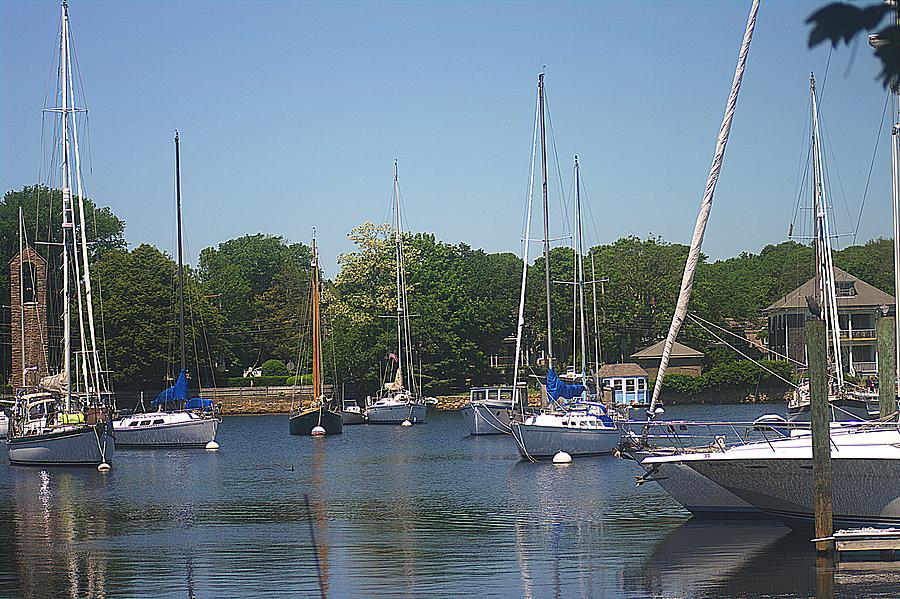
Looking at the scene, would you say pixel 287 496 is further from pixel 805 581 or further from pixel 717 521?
pixel 805 581

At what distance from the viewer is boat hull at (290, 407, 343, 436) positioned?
6588cm

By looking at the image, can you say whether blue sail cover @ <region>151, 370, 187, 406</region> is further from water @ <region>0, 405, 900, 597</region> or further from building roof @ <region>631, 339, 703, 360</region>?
building roof @ <region>631, 339, 703, 360</region>

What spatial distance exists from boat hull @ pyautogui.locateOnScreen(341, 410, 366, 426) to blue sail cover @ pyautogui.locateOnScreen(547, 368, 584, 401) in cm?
2980

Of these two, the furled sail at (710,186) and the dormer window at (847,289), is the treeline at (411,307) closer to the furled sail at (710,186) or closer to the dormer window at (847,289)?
the dormer window at (847,289)

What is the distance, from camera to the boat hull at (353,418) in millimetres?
79125

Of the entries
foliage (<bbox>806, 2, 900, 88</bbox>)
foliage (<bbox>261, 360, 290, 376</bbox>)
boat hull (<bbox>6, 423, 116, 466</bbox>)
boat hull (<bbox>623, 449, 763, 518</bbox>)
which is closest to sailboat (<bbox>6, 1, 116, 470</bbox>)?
boat hull (<bbox>6, 423, 116, 466</bbox>)

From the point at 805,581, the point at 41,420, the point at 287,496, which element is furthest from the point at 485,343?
the point at 805,581

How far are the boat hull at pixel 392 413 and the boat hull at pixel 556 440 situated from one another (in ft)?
112

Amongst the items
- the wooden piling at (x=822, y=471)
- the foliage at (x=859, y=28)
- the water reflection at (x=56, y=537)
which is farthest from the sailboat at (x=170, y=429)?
the foliage at (x=859, y=28)

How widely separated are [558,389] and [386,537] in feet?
79.2

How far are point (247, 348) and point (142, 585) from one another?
303 feet

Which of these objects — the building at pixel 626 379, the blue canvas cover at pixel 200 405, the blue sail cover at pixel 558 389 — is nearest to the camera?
the blue sail cover at pixel 558 389

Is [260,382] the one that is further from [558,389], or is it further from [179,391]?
[558,389]

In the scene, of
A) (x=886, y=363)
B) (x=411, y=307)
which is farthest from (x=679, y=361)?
(x=886, y=363)
